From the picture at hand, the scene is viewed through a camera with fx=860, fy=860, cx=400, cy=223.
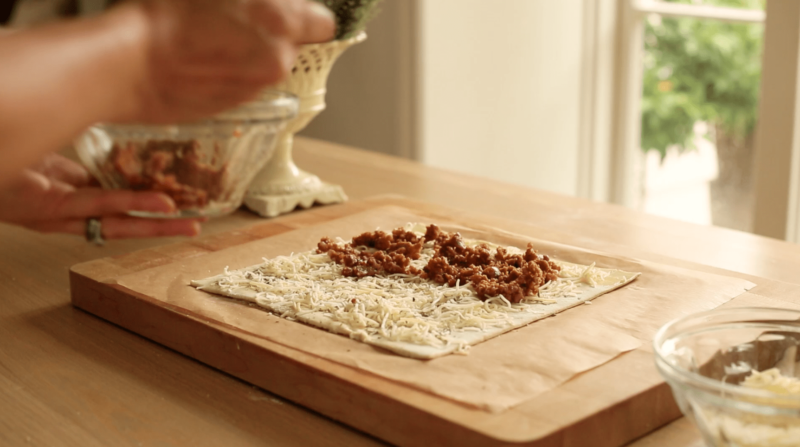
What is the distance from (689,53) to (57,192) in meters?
2.42

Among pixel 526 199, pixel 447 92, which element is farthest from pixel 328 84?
pixel 526 199

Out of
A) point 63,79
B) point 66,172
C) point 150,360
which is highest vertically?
point 63,79

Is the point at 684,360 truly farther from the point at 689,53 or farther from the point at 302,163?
the point at 689,53

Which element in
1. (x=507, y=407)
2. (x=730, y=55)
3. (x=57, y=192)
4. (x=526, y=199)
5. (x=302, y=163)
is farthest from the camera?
(x=730, y=55)

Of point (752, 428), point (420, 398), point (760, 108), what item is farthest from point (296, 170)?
point (760, 108)

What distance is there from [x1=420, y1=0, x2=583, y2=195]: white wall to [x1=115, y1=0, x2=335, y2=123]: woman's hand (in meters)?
2.22

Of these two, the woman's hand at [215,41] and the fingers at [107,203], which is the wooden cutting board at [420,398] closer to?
the fingers at [107,203]

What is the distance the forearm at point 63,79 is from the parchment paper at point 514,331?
413mm

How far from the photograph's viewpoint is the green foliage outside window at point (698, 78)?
8.93ft

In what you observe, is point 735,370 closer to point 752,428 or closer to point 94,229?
point 752,428

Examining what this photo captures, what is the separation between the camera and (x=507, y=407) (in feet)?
2.75

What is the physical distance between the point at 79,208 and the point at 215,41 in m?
0.38

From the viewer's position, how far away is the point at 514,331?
1027 mm

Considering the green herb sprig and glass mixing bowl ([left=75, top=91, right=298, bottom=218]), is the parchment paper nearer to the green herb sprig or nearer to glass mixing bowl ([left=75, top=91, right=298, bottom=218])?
glass mixing bowl ([left=75, top=91, right=298, bottom=218])
